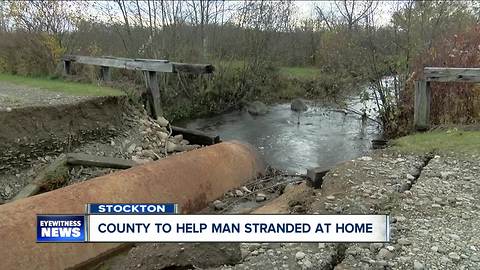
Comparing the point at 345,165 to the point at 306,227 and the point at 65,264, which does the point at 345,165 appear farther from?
the point at 65,264

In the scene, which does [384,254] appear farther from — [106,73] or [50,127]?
[106,73]

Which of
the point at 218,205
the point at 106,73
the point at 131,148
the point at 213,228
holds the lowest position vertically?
the point at 218,205

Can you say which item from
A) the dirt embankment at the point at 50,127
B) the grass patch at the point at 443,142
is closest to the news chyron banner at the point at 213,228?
the grass patch at the point at 443,142

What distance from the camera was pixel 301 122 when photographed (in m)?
13.4

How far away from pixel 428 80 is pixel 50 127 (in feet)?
19.9

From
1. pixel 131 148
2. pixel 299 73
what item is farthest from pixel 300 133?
pixel 299 73

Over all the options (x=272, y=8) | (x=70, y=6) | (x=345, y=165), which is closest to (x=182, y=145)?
(x=345, y=165)

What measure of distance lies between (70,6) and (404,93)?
9.69m

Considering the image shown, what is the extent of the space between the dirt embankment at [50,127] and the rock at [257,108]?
7.85 m

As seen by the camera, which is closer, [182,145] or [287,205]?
[287,205]

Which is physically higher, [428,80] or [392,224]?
[428,80]

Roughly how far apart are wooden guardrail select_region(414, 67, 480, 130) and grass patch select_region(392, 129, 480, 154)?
57 centimetres

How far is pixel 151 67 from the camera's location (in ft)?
30.6

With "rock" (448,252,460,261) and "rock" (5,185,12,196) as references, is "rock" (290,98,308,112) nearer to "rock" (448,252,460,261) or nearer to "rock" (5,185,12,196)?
"rock" (5,185,12,196)
